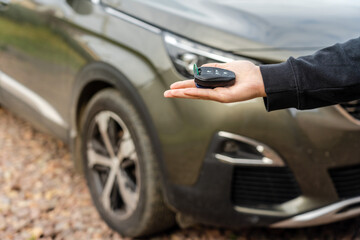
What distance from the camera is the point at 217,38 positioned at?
2258 mm

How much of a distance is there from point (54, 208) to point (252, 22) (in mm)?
1649

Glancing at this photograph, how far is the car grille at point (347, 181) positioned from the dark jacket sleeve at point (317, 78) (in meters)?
0.86

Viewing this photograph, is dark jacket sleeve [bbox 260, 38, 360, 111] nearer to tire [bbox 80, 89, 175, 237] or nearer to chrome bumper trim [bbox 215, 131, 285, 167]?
chrome bumper trim [bbox 215, 131, 285, 167]

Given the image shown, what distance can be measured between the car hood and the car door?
54 centimetres

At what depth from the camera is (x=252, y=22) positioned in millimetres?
2332

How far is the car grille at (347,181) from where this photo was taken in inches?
91.8

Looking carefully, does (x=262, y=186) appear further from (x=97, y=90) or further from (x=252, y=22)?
(x=97, y=90)

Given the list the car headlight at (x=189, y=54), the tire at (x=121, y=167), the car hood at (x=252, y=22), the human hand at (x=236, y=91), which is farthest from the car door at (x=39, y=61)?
the human hand at (x=236, y=91)

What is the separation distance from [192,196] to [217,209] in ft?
0.42

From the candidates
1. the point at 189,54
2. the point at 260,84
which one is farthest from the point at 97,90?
the point at 260,84

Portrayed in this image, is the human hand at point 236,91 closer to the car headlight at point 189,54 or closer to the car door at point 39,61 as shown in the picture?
the car headlight at point 189,54

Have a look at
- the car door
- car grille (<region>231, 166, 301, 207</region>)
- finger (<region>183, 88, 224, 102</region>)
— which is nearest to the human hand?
finger (<region>183, 88, 224, 102</region>)

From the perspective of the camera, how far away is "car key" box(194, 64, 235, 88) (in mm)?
1553

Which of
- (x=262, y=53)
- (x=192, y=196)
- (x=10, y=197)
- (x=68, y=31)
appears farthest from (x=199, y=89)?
(x=10, y=197)
